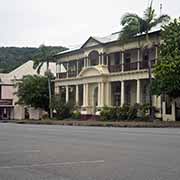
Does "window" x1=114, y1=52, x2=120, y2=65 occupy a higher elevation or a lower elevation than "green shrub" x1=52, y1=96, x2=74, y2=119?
higher

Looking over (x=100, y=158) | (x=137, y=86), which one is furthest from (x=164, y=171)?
(x=137, y=86)

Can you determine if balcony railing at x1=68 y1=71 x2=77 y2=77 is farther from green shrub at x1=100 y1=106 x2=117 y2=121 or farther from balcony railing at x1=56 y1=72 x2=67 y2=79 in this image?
green shrub at x1=100 y1=106 x2=117 y2=121

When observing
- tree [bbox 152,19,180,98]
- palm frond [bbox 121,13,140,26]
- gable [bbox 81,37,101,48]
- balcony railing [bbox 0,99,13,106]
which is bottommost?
balcony railing [bbox 0,99,13,106]

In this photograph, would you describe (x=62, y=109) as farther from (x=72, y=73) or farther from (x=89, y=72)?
(x=72, y=73)

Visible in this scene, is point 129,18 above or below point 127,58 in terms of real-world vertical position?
above

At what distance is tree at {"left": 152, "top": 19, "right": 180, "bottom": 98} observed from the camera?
131ft

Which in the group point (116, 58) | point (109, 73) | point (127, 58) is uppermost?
point (116, 58)

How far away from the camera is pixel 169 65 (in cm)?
3988

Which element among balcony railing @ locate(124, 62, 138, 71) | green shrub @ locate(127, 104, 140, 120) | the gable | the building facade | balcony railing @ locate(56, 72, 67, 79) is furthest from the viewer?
balcony railing @ locate(56, 72, 67, 79)

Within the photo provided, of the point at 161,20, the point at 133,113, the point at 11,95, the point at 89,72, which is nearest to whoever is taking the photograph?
the point at 161,20

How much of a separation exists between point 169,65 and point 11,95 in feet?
153

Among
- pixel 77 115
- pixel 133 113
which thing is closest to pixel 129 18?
pixel 133 113

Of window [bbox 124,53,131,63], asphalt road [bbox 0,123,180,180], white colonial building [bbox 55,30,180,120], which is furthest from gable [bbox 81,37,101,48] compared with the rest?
asphalt road [bbox 0,123,180,180]

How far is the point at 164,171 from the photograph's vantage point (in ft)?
35.1
